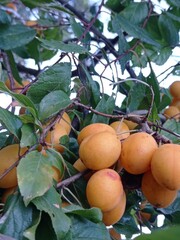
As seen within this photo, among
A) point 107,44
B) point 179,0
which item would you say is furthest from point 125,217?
point 179,0

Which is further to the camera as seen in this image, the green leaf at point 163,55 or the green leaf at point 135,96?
the green leaf at point 163,55

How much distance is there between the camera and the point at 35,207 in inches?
23.0

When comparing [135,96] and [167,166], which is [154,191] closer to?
[167,166]

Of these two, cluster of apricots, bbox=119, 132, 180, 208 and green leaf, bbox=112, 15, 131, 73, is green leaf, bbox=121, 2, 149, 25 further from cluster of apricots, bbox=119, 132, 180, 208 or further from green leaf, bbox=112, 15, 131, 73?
cluster of apricots, bbox=119, 132, 180, 208

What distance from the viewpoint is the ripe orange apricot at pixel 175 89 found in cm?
109

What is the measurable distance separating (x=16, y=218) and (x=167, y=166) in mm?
200

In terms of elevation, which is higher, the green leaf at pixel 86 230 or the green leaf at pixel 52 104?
the green leaf at pixel 52 104

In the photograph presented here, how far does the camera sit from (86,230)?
1.94 ft

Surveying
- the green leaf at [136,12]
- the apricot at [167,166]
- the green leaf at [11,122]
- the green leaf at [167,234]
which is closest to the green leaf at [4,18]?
the green leaf at [136,12]

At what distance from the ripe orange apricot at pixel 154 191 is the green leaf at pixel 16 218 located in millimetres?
166

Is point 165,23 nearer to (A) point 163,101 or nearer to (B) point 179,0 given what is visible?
(B) point 179,0

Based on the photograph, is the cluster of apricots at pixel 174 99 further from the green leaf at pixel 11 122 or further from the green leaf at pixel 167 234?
the green leaf at pixel 167 234

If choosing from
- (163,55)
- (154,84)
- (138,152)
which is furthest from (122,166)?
(163,55)

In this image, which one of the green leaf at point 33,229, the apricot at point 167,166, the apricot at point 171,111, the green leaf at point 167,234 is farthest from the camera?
the apricot at point 171,111
